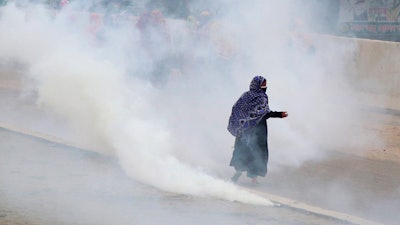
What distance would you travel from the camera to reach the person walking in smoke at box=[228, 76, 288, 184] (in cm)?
963

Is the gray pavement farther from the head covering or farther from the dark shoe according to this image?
the head covering

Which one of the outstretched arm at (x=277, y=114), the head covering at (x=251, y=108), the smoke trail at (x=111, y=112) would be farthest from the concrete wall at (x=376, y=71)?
the outstretched arm at (x=277, y=114)

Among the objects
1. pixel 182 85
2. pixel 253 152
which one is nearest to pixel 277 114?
pixel 253 152

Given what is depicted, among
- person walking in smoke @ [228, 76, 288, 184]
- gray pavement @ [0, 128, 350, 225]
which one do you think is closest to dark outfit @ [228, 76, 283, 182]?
person walking in smoke @ [228, 76, 288, 184]

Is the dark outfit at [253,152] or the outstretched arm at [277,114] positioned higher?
the outstretched arm at [277,114]

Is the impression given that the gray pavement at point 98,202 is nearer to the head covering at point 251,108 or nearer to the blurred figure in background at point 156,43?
the head covering at point 251,108

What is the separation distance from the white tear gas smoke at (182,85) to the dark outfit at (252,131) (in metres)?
0.40

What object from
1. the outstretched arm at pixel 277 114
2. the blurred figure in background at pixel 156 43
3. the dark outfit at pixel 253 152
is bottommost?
the dark outfit at pixel 253 152

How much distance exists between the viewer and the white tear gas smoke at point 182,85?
33.8ft

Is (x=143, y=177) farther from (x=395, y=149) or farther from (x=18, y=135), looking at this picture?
(x=395, y=149)

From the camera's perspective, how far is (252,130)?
31.8 feet

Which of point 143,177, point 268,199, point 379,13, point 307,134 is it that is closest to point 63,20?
point 307,134

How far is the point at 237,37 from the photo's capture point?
1427cm

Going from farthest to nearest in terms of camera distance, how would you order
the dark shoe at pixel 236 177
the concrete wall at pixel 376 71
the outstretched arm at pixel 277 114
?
the concrete wall at pixel 376 71
the dark shoe at pixel 236 177
the outstretched arm at pixel 277 114
